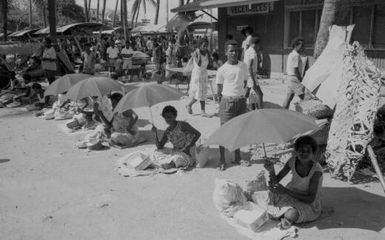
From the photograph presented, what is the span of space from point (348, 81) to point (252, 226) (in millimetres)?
2484

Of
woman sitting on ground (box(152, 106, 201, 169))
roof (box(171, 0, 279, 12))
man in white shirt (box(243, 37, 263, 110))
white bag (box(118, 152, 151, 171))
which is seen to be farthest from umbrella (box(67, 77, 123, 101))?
roof (box(171, 0, 279, 12))

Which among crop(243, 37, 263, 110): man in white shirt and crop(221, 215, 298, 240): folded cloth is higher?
crop(243, 37, 263, 110): man in white shirt

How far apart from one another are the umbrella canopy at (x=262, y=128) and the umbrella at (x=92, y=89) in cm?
326

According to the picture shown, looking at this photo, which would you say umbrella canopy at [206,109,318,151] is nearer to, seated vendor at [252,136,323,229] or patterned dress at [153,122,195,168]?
seated vendor at [252,136,323,229]

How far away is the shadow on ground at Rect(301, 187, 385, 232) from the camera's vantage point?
4031 millimetres

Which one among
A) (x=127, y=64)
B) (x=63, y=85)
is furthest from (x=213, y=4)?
(x=63, y=85)

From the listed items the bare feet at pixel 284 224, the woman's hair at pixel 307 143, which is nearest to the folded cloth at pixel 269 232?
the bare feet at pixel 284 224

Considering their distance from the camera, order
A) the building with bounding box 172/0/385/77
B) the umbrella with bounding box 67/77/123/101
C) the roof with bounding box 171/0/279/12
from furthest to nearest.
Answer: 1. the roof with bounding box 171/0/279/12
2. the building with bounding box 172/0/385/77
3. the umbrella with bounding box 67/77/123/101

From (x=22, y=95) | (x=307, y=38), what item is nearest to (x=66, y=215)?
(x=22, y=95)

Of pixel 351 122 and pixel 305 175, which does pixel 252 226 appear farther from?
pixel 351 122

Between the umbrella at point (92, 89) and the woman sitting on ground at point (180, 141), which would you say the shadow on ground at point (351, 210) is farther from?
the umbrella at point (92, 89)

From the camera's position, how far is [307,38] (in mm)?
13414

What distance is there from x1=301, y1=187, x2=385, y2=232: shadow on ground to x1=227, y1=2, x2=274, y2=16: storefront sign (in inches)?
418

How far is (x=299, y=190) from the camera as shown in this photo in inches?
161
